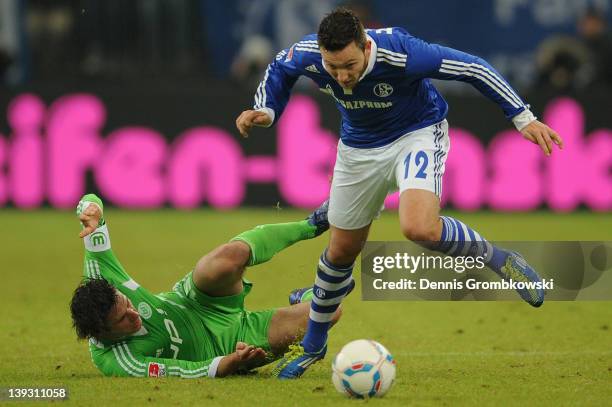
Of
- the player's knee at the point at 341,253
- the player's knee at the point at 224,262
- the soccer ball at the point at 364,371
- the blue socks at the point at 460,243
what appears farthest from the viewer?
the player's knee at the point at 341,253

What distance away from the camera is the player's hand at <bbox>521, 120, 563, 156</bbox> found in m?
6.54

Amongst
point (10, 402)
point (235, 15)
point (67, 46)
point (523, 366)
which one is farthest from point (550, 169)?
point (10, 402)

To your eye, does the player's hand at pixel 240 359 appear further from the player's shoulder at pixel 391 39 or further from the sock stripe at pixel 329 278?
the player's shoulder at pixel 391 39

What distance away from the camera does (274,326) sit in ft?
23.2

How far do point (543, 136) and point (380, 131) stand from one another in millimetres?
901

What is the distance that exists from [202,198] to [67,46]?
11.3 feet

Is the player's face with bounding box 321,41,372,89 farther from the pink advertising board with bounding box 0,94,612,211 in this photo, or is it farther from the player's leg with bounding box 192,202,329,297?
the pink advertising board with bounding box 0,94,612,211

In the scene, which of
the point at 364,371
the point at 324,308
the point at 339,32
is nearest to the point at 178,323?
the point at 324,308

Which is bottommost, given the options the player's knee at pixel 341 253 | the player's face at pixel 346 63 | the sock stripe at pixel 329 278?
the sock stripe at pixel 329 278

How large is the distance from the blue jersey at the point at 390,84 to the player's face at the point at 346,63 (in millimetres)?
110

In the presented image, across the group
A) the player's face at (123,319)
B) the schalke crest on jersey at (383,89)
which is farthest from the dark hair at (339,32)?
the player's face at (123,319)

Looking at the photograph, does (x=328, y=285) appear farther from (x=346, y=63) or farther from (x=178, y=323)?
(x=346, y=63)

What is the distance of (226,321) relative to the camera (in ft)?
23.3

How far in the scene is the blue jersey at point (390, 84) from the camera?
6648mm
